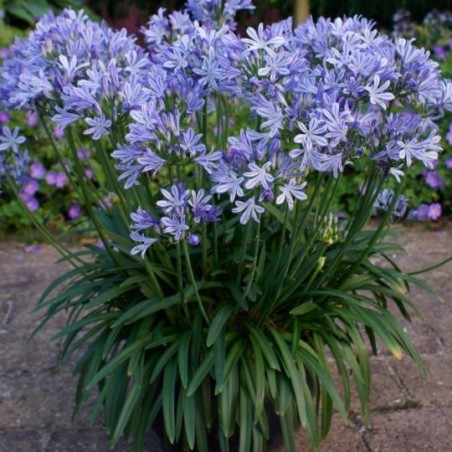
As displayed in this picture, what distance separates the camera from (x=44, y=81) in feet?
7.08

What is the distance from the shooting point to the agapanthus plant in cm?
196

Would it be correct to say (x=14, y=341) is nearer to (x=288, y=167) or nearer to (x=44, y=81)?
(x=44, y=81)

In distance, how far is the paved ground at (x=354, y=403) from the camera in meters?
2.76

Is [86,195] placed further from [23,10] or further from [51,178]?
[23,10]

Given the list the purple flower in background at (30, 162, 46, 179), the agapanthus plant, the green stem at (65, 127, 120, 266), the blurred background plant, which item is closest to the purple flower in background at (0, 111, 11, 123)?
the purple flower in background at (30, 162, 46, 179)

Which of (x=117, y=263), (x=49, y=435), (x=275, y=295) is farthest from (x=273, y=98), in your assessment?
(x=49, y=435)

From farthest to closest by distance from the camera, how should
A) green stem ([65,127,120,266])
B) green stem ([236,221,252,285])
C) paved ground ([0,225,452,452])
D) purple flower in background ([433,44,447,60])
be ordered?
purple flower in background ([433,44,447,60]), paved ground ([0,225,452,452]), green stem ([65,127,120,266]), green stem ([236,221,252,285])

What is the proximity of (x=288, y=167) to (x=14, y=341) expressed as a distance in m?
1.96

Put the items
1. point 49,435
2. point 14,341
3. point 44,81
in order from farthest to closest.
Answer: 1. point 14,341
2. point 49,435
3. point 44,81

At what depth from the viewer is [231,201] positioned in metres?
1.90

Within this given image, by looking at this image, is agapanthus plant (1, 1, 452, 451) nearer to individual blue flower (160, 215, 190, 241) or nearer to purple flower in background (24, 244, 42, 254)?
individual blue flower (160, 215, 190, 241)

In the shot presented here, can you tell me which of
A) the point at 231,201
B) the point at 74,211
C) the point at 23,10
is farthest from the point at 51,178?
the point at 231,201

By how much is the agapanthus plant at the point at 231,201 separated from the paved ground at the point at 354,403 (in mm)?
331

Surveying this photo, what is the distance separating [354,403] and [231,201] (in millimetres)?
1344
